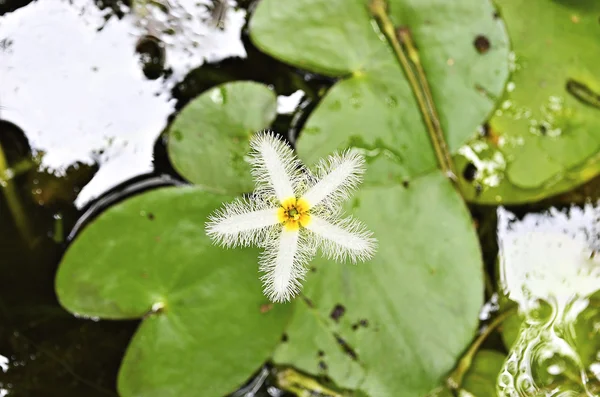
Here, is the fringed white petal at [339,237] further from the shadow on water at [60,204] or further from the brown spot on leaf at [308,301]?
the shadow on water at [60,204]

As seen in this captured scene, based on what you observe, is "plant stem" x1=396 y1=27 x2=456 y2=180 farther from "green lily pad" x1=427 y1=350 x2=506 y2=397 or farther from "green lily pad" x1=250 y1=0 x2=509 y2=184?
"green lily pad" x1=427 y1=350 x2=506 y2=397

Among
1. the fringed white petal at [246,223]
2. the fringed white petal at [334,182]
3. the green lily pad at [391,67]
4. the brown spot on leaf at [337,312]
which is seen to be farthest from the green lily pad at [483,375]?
the fringed white petal at [246,223]

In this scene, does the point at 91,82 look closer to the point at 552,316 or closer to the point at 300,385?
the point at 300,385

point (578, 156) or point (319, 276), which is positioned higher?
point (578, 156)

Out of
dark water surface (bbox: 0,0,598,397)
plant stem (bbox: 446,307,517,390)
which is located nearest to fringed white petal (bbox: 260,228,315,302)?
dark water surface (bbox: 0,0,598,397)

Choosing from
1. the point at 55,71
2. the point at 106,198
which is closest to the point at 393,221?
the point at 106,198

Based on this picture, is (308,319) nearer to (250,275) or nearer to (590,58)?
(250,275)

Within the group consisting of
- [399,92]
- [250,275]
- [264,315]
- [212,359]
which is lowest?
[212,359]
